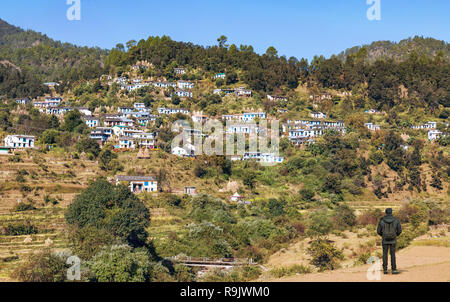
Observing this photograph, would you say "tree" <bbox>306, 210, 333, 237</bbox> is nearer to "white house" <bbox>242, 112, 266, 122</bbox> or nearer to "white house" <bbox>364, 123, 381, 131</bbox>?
"white house" <bbox>364, 123, 381, 131</bbox>

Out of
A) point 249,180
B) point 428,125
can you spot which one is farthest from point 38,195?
point 428,125

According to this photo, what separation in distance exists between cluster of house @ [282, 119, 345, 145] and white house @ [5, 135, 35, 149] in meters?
22.0

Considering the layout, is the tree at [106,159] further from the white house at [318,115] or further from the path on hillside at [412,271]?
the white house at [318,115]

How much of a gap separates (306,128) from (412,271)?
38.3 meters

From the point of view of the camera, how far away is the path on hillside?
34.2ft

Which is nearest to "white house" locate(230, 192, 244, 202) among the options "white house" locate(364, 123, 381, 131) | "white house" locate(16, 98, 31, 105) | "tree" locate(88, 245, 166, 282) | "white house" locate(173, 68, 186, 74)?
"tree" locate(88, 245, 166, 282)

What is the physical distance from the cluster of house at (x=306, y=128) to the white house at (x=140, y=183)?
53.7 feet

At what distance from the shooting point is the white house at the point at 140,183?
1314 inches

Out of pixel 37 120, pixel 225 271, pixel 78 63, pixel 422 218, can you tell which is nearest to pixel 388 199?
pixel 422 218

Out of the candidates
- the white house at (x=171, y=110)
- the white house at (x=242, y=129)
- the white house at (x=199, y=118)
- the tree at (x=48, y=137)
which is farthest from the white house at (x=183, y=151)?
the white house at (x=171, y=110)

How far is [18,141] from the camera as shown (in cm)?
3859

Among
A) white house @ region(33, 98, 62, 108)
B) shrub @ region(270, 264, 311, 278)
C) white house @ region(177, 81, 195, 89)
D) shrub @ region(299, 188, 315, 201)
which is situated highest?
white house @ region(177, 81, 195, 89)

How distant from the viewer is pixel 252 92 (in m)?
59.4

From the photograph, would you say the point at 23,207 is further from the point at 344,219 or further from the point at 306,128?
the point at 306,128
